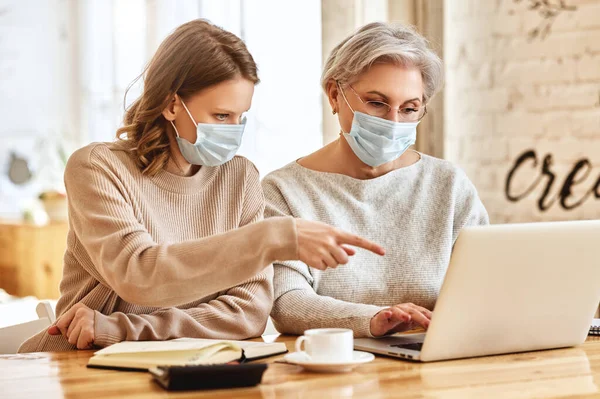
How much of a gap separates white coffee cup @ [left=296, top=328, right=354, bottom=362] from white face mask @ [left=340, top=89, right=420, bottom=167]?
710 mm

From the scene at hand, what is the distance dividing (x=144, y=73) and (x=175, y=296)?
0.55 m

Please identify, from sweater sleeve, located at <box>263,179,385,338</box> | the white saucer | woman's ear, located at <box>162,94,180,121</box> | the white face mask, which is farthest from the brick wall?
the white saucer

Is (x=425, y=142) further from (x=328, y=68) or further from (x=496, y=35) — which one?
(x=328, y=68)

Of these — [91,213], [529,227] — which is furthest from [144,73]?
[529,227]

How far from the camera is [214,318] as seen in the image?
172cm

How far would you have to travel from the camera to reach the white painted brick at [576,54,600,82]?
2.70m

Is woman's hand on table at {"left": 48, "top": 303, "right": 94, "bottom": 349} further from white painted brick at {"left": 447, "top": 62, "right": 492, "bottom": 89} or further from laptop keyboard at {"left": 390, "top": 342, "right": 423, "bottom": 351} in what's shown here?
white painted brick at {"left": 447, "top": 62, "right": 492, "bottom": 89}

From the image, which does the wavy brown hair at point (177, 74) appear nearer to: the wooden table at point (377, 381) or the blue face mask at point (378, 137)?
the blue face mask at point (378, 137)

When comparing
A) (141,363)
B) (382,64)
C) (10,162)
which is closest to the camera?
(141,363)

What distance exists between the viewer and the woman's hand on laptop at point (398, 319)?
1609mm

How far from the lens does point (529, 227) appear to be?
1402mm

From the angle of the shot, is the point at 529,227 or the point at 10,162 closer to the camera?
the point at 529,227

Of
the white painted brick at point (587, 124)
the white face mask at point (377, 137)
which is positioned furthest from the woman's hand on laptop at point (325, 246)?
the white painted brick at point (587, 124)

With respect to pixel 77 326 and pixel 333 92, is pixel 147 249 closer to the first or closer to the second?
pixel 77 326
